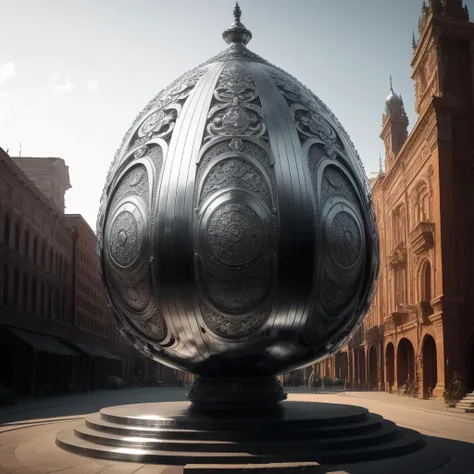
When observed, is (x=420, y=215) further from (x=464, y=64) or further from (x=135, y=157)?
(x=135, y=157)

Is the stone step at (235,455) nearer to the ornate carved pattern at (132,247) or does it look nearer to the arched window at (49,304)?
the ornate carved pattern at (132,247)

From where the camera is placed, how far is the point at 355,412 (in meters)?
8.94

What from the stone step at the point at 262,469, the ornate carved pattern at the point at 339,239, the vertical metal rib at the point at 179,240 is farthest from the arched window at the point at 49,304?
the stone step at the point at 262,469

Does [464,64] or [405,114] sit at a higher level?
[405,114]

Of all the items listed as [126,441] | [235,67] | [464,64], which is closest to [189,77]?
[235,67]

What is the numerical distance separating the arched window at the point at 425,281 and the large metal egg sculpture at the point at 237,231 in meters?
22.8

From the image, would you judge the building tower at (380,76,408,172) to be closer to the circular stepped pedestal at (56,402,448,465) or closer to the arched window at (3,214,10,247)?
the arched window at (3,214,10,247)

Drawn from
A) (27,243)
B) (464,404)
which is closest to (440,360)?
(464,404)

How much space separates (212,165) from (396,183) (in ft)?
100

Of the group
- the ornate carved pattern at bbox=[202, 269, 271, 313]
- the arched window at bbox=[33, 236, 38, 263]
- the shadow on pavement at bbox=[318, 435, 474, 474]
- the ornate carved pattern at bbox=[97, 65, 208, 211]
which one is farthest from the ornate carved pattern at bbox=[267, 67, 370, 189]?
the arched window at bbox=[33, 236, 38, 263]

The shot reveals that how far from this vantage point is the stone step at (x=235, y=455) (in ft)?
22.7

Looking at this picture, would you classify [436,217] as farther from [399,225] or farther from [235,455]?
[235,455]

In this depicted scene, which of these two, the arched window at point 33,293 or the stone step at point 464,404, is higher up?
the arched window at point 33,293

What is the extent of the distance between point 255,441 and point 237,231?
2424mm
